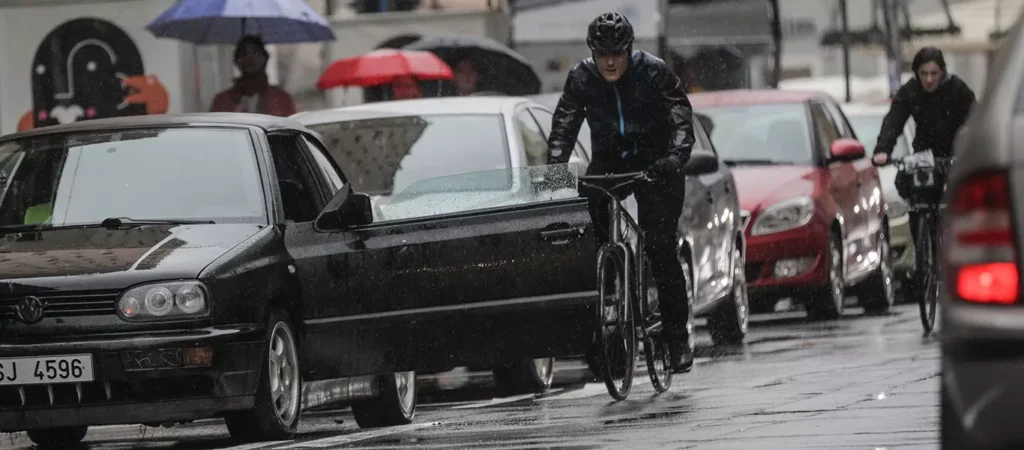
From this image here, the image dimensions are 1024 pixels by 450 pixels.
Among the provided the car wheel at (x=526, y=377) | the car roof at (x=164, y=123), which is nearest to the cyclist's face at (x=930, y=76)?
the car wheel at (x=526, y=377)

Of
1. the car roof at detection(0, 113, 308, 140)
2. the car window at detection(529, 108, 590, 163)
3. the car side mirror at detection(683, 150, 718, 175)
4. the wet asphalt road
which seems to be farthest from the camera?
the car window at detection(529, 108, 590, 163)

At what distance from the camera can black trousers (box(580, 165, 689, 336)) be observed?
35.3ft

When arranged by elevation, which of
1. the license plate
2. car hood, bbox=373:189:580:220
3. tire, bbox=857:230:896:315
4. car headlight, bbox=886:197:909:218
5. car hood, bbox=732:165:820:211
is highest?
car hood, bbox=373:189:580:220

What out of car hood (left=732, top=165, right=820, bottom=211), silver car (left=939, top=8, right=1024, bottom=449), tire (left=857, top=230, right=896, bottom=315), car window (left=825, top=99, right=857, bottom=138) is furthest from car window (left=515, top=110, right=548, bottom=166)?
silver car (left=939, top=8, right=1024, bottom=449)

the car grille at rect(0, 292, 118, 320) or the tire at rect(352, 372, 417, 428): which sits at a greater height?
the car grille at rect(0, 292, 118, 320)

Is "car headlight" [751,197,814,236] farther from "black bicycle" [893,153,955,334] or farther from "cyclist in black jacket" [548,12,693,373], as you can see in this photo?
"cyclist in black jacket" [548,12,693,373]

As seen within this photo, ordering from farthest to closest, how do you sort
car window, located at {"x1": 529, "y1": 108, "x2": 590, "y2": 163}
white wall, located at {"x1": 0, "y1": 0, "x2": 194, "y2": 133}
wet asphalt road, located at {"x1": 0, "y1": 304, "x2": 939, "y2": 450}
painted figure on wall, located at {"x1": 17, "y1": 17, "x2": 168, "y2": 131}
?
white wall, located at {"x1": 0, "y1": 0, "x2": 194, "y2": 133}
painted figure on wall, located at {"x1": 17, "y1": 17, "x2": 168, "y2": 131}
car window, located at {"x1": 529, "y1": 108, "x2": 590, "y2": 163}
wet asphalt road, located at {"x1": 0, "y1": 304, "x2": 939, "y2": 450}

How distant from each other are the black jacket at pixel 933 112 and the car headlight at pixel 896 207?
5.77 meters

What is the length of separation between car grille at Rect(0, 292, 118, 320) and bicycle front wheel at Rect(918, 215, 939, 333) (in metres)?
6.77

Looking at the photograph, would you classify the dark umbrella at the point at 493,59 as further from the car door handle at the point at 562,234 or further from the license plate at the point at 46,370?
the license plate at the point at 46,370

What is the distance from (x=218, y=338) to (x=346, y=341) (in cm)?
67

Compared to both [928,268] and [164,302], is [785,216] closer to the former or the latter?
[928,268]

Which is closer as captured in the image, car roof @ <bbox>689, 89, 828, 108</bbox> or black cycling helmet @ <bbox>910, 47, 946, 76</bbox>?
black cycling helmet @ <bbox>910, 47, 946, 76</bbox>

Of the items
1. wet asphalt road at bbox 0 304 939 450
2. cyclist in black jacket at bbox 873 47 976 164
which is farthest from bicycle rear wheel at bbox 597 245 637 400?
cyclist in black jacket at bbox 873 47 976 164
